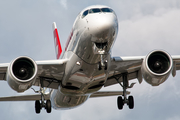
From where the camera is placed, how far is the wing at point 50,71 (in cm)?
2484

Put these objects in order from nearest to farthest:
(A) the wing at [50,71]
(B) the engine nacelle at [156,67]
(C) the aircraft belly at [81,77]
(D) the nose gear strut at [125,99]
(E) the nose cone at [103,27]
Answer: (E) the nose cone at [103,27]
(C) the aircraft belly at [81,77]
(B) the engine nacelle at [156,67]
(A) the wing at [50,71]
(D) the nose gear strut at [125,99]

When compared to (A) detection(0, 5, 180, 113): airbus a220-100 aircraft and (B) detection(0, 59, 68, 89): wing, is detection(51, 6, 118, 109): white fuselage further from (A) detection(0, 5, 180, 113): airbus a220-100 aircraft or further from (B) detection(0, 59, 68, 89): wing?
(B) detection(0, 59, 68, 89): wing

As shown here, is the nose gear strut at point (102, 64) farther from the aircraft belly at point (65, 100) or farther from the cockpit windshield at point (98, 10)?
the aircraft belly at point (65, 100)

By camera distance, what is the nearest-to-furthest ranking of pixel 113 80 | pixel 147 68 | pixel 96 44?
pixel 96 44, pixel 147 68, pixel 113 80

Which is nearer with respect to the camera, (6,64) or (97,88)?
(6,64)

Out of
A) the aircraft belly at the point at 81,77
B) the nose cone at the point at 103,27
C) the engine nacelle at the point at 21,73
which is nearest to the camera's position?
the nose cone at the point at 103,27

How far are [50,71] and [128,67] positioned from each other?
5.03 meters

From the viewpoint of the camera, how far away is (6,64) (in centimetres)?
2483

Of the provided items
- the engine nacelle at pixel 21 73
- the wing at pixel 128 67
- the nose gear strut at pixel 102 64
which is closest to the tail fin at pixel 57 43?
the wing at pixel 128 67

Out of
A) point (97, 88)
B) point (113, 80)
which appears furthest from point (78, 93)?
point (113, 80)

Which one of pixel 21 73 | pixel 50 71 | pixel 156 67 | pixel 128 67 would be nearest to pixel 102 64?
pixel 156 67

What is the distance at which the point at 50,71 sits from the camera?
25906 mm

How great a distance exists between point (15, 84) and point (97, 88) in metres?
5.81
